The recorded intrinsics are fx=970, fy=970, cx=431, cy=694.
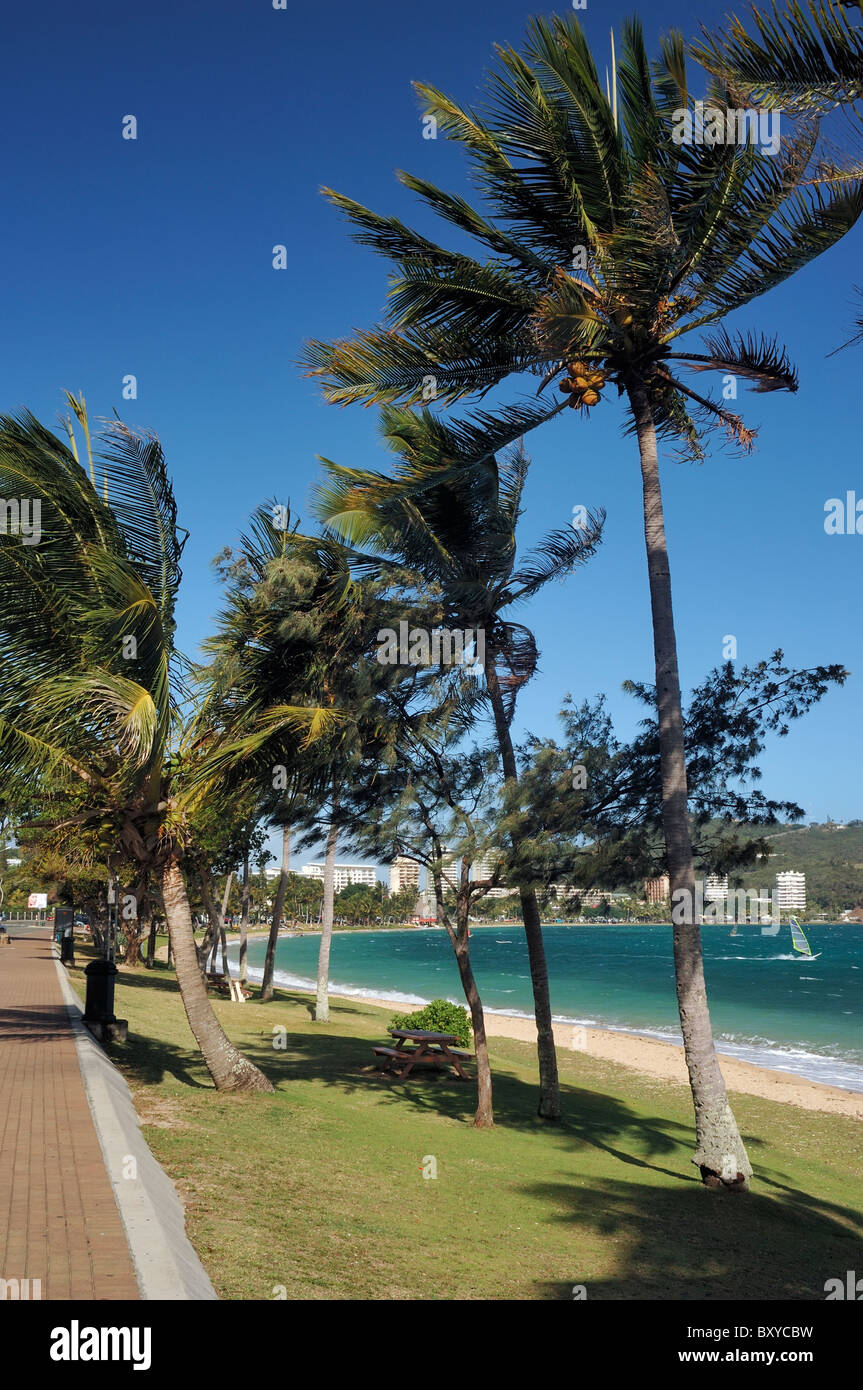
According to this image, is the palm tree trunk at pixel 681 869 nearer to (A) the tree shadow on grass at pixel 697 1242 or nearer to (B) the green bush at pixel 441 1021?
(A) the tree shadow on grass at pixel 697 1242

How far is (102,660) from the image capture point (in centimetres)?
1084

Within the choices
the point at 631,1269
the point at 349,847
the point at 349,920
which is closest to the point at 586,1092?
the point at 349,847

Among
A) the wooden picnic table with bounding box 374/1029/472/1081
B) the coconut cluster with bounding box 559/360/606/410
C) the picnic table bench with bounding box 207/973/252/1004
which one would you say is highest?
the coconut cluster with bounding box 559/360/606/410

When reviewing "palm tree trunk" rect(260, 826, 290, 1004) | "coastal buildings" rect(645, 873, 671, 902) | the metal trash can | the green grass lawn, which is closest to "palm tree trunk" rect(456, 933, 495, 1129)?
the green grass lawn

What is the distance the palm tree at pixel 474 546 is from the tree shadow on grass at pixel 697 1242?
319cm

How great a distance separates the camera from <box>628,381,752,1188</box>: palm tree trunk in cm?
974

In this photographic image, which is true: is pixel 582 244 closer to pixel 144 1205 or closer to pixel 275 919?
pixel 144 1205

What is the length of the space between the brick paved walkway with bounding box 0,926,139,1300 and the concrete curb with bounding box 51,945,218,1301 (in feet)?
0.22

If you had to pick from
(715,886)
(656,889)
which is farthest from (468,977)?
(715,886)

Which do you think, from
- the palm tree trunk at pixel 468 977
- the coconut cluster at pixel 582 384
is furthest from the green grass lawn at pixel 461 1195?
the coconut cluster at pixel 582 384

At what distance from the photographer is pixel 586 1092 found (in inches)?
696

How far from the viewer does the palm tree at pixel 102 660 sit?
10211 millimetres

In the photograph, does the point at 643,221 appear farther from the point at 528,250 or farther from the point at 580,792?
the point at 580,792

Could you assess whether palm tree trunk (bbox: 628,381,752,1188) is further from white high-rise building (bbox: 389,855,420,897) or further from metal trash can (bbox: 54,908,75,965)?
metal trash can (bbox: 54,908,75,965)
